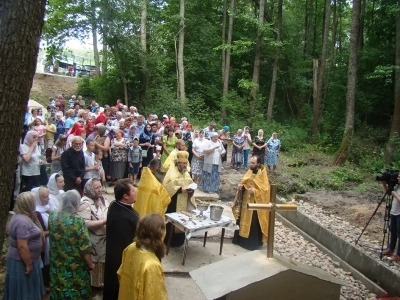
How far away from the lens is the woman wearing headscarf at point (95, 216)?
506 centimetres

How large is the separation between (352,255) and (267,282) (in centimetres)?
622

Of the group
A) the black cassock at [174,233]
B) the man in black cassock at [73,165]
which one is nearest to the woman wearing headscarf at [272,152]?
the black cassock at [174,233]

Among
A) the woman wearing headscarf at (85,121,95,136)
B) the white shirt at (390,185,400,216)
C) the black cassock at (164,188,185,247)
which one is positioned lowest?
the black cassock at (164,188,185,247)

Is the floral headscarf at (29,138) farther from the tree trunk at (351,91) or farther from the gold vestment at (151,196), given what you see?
the tree trunk at (351,91)

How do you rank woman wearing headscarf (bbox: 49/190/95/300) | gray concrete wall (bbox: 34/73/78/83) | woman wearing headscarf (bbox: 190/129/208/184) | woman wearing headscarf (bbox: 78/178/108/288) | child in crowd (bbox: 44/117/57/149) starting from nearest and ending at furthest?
woman wearing headscarf (bbox: 49/190/95/300), woman wearing headscarf (bbox: 78/178/108/288), child in crowd (bbox: 44/117/57/149), woman wearing headscarf (bbox: 190/129/208/184), gray concrete wall (bbox: 34/73/78/83)

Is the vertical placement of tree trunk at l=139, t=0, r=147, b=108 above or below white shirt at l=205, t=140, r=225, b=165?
above

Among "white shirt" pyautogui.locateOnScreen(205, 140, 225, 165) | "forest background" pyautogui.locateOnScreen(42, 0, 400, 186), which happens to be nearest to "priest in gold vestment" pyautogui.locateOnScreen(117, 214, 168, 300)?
"white shirt" pyautogui.locateOnScreen(205, 140, 225, 165)

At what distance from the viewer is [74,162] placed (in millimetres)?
7484

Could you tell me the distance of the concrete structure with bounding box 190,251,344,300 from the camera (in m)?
2.59

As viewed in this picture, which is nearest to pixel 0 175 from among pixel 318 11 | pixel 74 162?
pixel 74 162

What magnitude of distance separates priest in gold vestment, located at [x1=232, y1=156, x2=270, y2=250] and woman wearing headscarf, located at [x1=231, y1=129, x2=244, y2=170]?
7115 millimetres

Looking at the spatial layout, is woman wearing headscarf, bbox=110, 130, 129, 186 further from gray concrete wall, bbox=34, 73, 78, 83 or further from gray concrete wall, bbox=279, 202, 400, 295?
gray concrete wall, bbox=34, 73, 78, 83

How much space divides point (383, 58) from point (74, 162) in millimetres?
21329

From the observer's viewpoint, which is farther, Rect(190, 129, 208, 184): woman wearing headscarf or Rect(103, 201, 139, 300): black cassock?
Rect(190, 129, 208, 184): woman wearing headscarf
